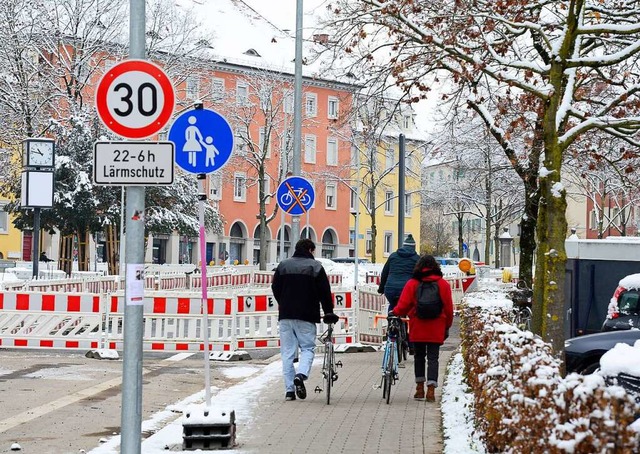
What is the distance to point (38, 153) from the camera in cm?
2783

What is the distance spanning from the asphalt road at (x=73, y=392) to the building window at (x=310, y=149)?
236ft

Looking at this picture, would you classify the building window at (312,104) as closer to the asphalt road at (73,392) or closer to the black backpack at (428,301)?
the asphalt road at (73,392)

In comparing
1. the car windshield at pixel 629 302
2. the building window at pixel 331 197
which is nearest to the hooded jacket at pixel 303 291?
the car windshield at pixel 629 302

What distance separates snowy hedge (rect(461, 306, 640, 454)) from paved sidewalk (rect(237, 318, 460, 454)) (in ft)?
5.39

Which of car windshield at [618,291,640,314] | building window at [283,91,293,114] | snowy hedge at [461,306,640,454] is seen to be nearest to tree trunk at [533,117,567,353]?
snowy hedge at [461,306,640,454]

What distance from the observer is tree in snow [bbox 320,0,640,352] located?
11.9 metres

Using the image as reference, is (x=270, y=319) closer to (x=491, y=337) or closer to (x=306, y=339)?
(x=306, y=339)

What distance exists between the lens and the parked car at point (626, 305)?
58.3ft

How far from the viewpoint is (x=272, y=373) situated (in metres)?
16.8

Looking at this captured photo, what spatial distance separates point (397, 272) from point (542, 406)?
40.5 ft

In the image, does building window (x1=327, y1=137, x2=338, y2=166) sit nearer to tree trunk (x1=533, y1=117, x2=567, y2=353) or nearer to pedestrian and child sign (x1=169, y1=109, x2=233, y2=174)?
→ tree trunk (x1=533, y1=117, x2=567, y2=353)

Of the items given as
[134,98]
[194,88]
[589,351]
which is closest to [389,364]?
[589,351]

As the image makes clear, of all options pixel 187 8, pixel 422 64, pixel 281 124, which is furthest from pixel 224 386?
pixel 281 124

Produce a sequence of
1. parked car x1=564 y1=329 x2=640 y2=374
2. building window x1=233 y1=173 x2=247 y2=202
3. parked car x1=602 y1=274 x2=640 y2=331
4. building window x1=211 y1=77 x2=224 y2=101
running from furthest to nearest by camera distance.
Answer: building window x1=233 y1=173 x2=247 y2=202 < building window x1=211 y1=77 x2=224 y2=101 < parked car x1=602 y1=274 x2=640 y2=331 < parked car x1=564 y1=329 x2=640 y2=374
